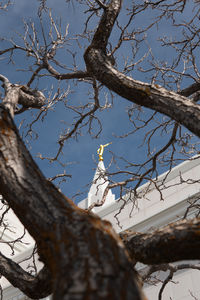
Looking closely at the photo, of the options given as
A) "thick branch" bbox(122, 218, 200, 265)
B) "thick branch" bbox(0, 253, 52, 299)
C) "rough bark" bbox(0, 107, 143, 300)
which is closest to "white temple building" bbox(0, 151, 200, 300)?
"thick branch" bbox(0, 253, 52, 299)

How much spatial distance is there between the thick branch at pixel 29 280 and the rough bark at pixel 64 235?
1.16 metres

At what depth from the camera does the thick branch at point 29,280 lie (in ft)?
10.3

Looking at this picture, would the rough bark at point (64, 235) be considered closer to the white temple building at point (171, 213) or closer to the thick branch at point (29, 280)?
the thick branch at point (29, 280)

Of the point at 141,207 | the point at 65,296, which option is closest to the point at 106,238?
the point at 65,296

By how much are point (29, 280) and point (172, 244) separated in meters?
1.62

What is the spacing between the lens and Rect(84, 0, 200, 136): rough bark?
2.90m

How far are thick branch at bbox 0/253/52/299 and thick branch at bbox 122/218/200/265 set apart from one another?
965 millimetres

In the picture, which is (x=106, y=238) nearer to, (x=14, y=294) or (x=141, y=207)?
(x=141, y=207)

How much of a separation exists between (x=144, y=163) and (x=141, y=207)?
8.09 meters

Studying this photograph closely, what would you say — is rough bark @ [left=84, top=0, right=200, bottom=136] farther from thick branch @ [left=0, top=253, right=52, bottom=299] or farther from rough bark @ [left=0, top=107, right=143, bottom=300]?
thick branch @ [left=0, top=253, right=52, bottom=299]

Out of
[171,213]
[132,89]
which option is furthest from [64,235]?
[171,213]

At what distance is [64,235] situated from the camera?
1.88 meters

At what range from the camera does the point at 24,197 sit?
6.96 feet

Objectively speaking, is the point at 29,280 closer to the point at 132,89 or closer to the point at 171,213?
the point at 132,89
